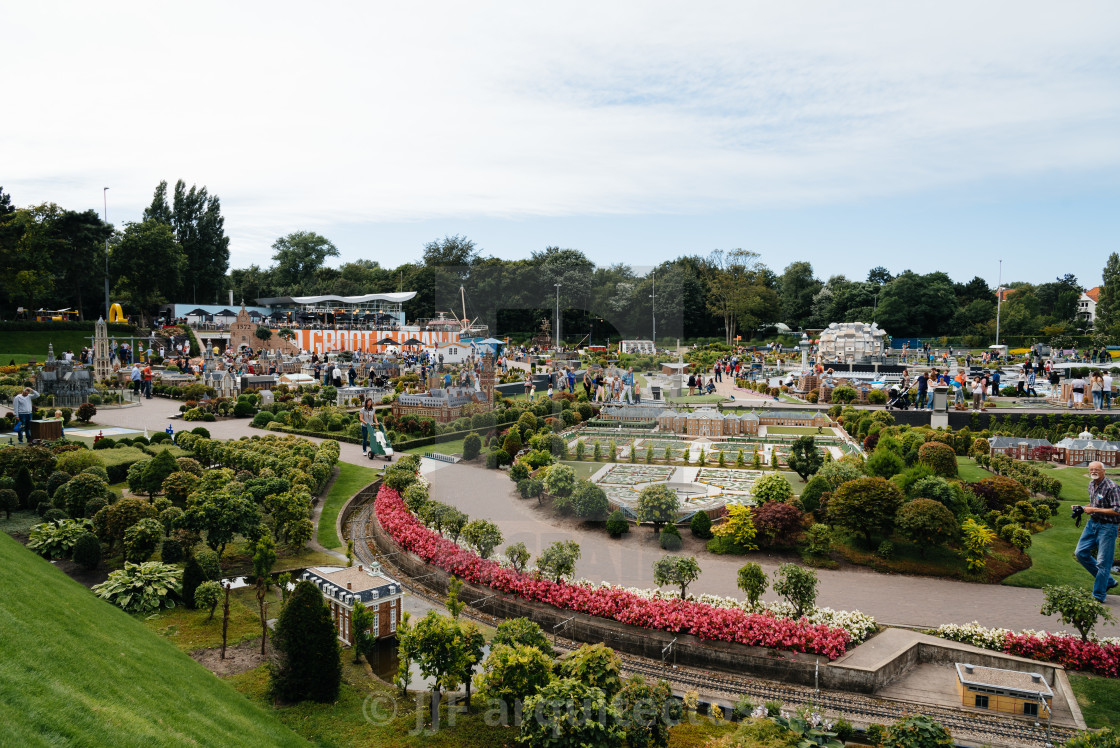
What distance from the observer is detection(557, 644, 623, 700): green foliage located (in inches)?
249

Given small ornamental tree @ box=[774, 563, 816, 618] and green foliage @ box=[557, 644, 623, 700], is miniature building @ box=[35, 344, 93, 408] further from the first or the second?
small ornamental tree @ box=[774, 563, 816, 618]

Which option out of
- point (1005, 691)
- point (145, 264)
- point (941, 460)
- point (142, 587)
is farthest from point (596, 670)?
point (145, 264)

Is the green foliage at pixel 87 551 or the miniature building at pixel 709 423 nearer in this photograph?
the green foliage at pixel 87 551

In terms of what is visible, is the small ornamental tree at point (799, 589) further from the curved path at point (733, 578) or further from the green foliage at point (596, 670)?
the green foliage at point (596, 670)

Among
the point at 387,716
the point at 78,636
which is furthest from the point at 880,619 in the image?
the point at 78,636

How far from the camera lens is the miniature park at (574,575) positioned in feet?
21.4

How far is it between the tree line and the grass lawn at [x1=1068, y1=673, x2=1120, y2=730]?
39.5ft

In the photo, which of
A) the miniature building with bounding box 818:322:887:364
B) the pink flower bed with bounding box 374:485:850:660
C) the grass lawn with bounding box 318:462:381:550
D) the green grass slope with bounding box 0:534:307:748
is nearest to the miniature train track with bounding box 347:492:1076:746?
the pink flower bed with bounding box 374:485:850:660

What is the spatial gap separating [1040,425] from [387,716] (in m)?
20.7

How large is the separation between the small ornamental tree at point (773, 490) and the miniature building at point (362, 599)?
721cm

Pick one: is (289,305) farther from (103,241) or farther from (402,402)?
(402,402)

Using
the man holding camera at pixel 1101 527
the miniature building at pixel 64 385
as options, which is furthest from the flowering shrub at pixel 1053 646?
the miniature building at pixel 64 385

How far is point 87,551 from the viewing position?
10.2m

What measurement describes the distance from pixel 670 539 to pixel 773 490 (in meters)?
2.47
